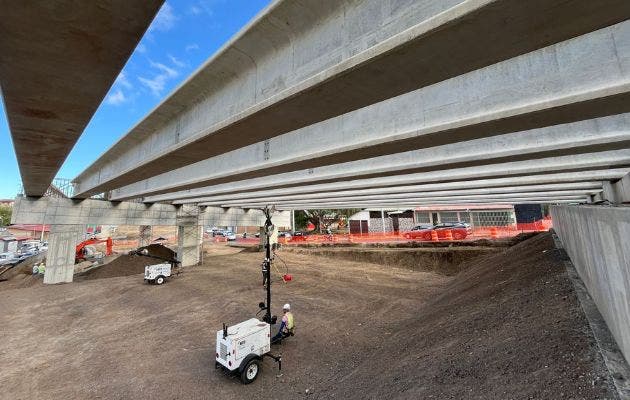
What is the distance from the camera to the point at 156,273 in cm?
2084

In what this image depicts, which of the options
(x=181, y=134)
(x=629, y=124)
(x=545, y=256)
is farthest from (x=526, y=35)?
(x=545, y=256)

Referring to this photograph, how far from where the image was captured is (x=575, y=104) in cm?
420

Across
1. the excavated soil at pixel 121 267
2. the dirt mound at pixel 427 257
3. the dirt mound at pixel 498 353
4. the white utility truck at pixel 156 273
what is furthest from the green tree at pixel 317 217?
the dirt mound at pixel 498 353

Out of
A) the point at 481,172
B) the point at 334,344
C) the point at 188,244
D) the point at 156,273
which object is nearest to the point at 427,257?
the point at 481,172

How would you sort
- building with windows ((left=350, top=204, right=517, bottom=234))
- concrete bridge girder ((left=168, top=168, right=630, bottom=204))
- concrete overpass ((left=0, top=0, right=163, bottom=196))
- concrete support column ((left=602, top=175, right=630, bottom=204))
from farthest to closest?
building with windows ((left=350, top=204, right=517, bottom=234)), concrete bridge girder ((left=168, top=168, right=630, bottom=204)), concrete support column ((left=602, top=175, right=630, bottom=204)), concrete overpass ((left=0, top=0, right=163, bottom=196))

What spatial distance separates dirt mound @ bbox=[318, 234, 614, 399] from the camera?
431 centimetres

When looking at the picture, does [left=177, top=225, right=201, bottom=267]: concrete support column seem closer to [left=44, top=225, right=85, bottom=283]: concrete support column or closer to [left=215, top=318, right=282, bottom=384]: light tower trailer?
[left=44, top=225, right=85, bottom=283]: concrete support column

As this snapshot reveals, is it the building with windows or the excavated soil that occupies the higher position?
the building with windows

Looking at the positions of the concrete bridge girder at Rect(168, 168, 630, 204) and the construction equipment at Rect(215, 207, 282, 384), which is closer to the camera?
the construction equipment at Rect(215, 207, 282, 384)

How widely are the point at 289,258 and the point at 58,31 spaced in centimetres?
2997

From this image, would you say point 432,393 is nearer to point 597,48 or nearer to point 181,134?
point 597,48

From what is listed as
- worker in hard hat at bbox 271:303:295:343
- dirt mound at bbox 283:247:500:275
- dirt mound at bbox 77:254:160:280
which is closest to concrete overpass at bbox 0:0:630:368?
worker in hard hat at bbox 271:303:295:343

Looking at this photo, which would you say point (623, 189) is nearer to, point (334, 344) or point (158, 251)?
point (334, 344)

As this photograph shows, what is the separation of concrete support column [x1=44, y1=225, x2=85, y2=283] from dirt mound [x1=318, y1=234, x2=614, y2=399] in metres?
25.4
